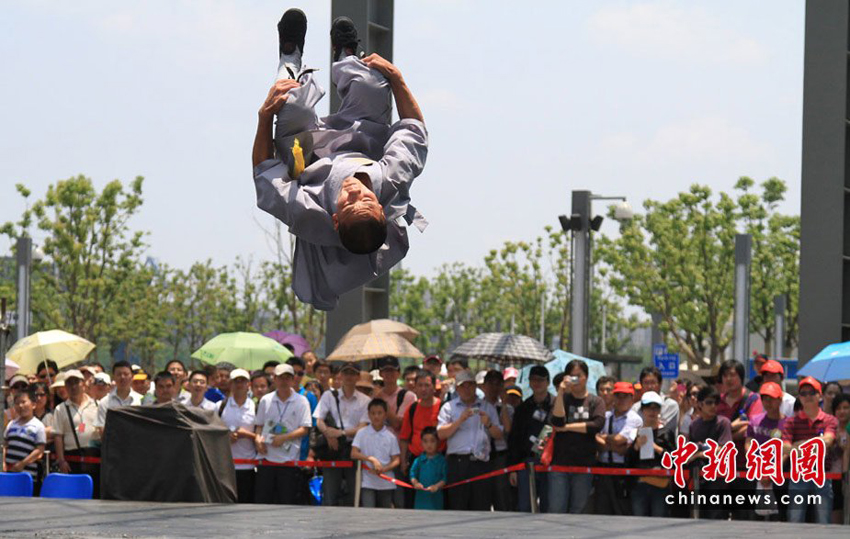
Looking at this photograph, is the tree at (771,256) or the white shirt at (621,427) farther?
the tree at (771,256)

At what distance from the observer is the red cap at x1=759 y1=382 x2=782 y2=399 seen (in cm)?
1348

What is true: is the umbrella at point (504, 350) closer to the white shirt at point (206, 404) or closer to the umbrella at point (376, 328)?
the umbrella at point (376, 328)

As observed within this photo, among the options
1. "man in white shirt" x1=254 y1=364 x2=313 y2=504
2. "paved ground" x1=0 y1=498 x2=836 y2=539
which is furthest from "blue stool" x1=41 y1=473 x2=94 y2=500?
"man in white shirt" x1=254 y1=364 x2=313 y2=504

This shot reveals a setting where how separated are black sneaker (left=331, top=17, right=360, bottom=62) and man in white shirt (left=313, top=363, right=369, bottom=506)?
21.8 feet

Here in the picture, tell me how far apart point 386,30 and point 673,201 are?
4474cm

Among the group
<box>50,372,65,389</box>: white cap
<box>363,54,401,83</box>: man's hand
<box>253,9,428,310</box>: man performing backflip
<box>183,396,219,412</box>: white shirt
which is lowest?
<box>183,396,219,412</box>: white shirt

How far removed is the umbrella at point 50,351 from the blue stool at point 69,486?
21.0 feet

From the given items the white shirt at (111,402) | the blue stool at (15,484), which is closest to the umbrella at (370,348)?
the white shirt at (111,402)

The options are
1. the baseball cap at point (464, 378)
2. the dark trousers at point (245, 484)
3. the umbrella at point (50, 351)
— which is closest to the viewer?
the baseball cap at point (464, 378)

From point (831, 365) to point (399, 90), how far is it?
8360 mm

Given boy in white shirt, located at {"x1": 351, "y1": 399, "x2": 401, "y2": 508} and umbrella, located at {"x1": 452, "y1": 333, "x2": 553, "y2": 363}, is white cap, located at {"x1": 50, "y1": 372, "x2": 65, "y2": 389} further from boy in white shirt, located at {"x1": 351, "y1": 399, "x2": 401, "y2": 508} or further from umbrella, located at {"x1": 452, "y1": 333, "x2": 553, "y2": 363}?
umbrella, located at {"x1": 452, "y1": 333, "x2": 553, "y2": 363}

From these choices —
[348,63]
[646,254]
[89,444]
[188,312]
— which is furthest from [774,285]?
[348,63]

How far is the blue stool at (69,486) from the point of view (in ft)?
44.5

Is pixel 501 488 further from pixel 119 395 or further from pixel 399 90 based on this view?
pixel 399 90
